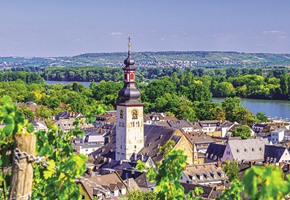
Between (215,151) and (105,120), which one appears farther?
(105,120)

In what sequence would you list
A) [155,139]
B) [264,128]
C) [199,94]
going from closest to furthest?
[155,139]
[264,128]
[199,94]

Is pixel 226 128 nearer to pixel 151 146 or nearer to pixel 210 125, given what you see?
pixel 210 125

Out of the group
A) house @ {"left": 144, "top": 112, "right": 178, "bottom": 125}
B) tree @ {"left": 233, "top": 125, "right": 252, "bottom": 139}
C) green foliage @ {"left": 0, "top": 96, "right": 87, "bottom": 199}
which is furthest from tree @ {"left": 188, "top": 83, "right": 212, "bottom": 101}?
green foliage @ {"left": 0, "top": 96, "right": 87, "bottom": 199}

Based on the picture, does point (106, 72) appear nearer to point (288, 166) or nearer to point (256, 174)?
point (288, 166)

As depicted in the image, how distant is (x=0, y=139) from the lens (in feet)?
16.0

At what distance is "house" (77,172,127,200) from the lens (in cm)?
1892

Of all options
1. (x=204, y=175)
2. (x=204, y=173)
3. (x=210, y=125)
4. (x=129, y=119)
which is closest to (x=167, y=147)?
(x=129, y=119)

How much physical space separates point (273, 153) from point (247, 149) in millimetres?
1456

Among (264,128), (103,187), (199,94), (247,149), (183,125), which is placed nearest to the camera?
(103,187)

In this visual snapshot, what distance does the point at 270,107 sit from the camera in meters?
76.8

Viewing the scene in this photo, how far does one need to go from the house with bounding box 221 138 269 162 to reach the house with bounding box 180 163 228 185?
6.76 meters

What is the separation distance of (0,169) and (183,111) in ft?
176

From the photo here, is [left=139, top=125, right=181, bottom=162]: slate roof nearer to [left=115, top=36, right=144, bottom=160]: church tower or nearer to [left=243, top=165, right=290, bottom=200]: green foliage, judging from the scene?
[left=115, top=36, right=144, bottom=160]: church tower

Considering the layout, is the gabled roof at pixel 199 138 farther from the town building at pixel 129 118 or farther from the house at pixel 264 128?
the town building at pixel 129 118
